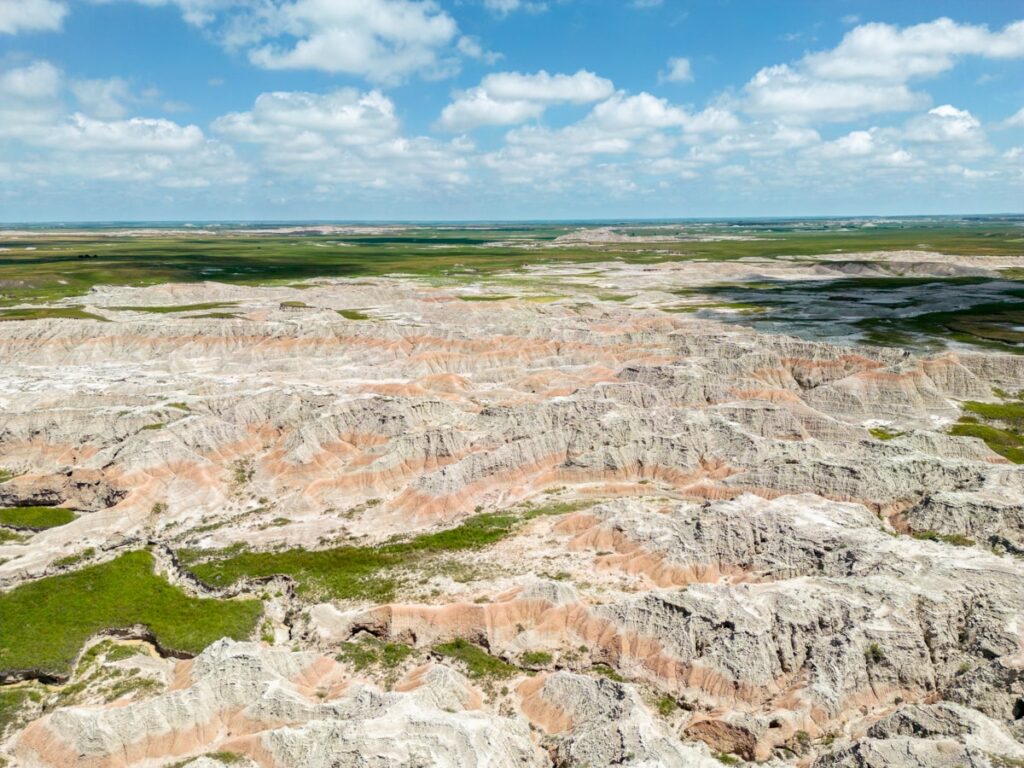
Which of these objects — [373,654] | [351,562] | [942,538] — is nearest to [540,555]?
[351,562]

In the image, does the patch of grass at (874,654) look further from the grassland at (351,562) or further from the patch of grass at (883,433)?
the patch of grass at (883,433)

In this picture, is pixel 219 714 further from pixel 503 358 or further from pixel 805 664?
pixel 503 358

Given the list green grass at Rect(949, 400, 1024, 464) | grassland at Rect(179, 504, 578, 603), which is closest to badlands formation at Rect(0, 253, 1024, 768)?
grassland at Rect(179, 504, 578, 603)

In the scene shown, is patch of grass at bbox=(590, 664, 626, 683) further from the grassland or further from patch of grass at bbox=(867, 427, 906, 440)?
patch of grass at bbox=(867, 427, 906, 440)

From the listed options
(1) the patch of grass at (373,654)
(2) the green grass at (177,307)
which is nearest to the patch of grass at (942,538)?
(1) the patch of grass at (373,654)

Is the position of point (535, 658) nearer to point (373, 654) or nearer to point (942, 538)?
point (373, 654)

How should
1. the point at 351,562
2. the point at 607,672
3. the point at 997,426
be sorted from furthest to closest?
→ the point at 997,426
the point at 351,562
the point at 607,672

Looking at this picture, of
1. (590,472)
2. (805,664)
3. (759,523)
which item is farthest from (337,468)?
(805,664)
